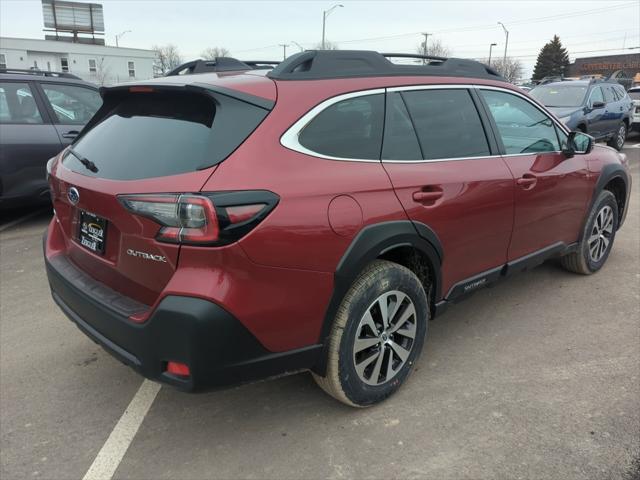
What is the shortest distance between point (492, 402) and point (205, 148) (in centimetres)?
204

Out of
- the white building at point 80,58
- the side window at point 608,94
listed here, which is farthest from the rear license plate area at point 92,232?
the white building at point 80,58

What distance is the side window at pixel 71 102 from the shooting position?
6410 millimetres

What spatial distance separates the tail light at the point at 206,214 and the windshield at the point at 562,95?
10.6 meters

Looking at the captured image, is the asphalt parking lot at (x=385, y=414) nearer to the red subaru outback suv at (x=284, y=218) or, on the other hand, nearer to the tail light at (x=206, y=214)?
the red subaru outback suv at (x=284, y=218)

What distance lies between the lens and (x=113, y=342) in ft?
8.00

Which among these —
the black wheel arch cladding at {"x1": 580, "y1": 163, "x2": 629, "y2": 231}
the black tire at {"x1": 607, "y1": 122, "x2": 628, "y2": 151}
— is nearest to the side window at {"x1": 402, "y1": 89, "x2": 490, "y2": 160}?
the black wheel arch cladding at {"x1": 580, "y1": 163, "x2": 629, "y2": 231}

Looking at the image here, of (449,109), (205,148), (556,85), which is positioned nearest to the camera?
(205,148)

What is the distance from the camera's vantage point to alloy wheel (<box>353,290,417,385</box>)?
270 cm

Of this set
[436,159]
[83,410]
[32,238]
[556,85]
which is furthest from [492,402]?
[556,85]

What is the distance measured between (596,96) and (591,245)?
8.69m

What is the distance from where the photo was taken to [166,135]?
246 cm

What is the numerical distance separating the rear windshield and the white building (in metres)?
56.8

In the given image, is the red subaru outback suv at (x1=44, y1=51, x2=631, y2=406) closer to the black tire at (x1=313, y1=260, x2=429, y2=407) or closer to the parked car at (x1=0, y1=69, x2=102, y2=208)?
the black tire at (x1=313, y1=260, x2=429, y2=407)

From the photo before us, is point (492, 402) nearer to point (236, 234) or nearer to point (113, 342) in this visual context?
point (236, 234)
